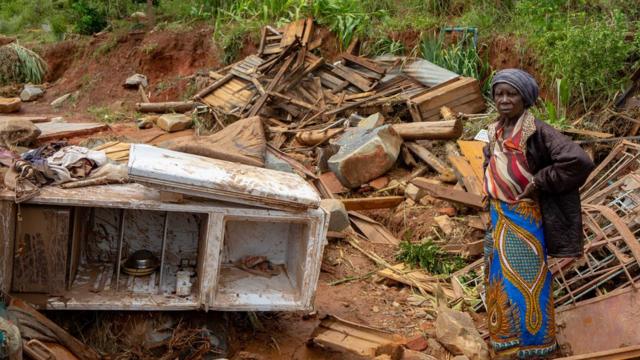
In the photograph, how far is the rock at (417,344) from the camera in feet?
16.1

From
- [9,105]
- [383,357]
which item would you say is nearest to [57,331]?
[383,357]

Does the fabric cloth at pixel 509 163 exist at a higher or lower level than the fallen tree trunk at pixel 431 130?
higher

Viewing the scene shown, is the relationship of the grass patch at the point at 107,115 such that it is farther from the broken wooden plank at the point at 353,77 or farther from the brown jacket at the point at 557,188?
the brown jacket at the point at 557,188

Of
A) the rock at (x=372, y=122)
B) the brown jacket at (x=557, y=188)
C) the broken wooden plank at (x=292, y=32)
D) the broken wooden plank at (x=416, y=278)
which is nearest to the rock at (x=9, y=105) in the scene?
the broken wooden plank at (x=292, y=32)

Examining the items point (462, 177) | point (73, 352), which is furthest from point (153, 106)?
point (73, 352)

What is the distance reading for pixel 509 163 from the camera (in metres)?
4.15

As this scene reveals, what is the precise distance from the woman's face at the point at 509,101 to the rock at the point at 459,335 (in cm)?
161

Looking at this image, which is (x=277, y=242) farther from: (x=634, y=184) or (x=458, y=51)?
(x=458, y=51)

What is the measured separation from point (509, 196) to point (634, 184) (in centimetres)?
168

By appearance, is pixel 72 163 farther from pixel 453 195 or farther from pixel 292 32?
pixel 292 32

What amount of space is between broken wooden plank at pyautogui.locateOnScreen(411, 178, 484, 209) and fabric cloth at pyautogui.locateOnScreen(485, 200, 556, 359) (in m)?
2.34

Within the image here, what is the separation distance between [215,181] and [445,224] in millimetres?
3327

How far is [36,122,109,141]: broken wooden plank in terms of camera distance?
10279mm

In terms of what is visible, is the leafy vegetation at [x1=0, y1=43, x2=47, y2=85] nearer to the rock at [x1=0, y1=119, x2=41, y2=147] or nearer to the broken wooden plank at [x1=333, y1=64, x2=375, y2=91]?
the rock at [x1=0, y1=119, x2=41, y2=147]
